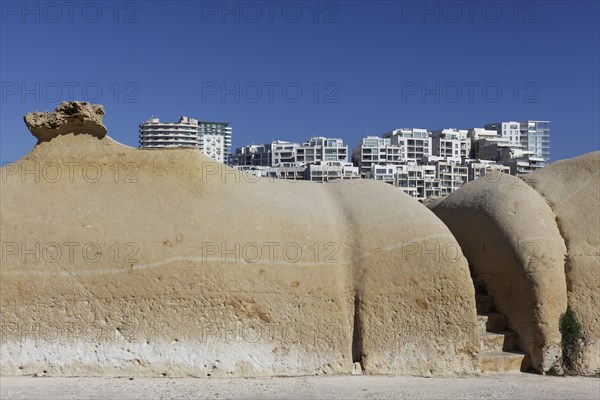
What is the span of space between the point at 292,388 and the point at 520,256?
11.2 feet

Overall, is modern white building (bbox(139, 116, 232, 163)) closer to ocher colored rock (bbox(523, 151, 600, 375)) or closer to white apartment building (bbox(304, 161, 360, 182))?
white apartment building (bbox(304, 161, 360, 182))

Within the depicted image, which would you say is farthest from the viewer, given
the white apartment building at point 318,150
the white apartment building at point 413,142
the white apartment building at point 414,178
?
the white apartment building at point 413,142

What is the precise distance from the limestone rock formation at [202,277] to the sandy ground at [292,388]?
191mm

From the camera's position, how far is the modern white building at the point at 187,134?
7800 centimetres

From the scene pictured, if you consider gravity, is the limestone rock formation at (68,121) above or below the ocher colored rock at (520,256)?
above

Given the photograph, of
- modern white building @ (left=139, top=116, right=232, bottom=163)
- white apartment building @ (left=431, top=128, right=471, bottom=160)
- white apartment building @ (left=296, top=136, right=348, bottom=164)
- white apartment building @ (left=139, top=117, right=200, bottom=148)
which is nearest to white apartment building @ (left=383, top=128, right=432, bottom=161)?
white apartment building @ (left=431, top=128, right=471, bottom=160)

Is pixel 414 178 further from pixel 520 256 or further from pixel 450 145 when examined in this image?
pixel 520 256

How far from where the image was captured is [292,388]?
6.36 m

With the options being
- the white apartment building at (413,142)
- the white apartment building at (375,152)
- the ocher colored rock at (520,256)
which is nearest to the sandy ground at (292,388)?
the ocher colored rock at (520,256)

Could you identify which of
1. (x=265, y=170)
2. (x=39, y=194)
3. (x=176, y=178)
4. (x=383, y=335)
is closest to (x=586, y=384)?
(x=383, y=335)

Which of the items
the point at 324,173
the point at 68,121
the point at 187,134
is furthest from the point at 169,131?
the point at 68,121

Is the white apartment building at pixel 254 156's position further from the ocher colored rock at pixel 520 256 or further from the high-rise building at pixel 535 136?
the ocher colored rock at pixel 520 256

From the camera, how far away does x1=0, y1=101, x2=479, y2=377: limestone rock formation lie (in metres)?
6.62

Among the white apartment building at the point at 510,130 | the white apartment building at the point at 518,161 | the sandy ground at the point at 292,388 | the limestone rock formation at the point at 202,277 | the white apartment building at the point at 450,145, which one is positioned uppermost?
the white apartment building at the point at 510,130
